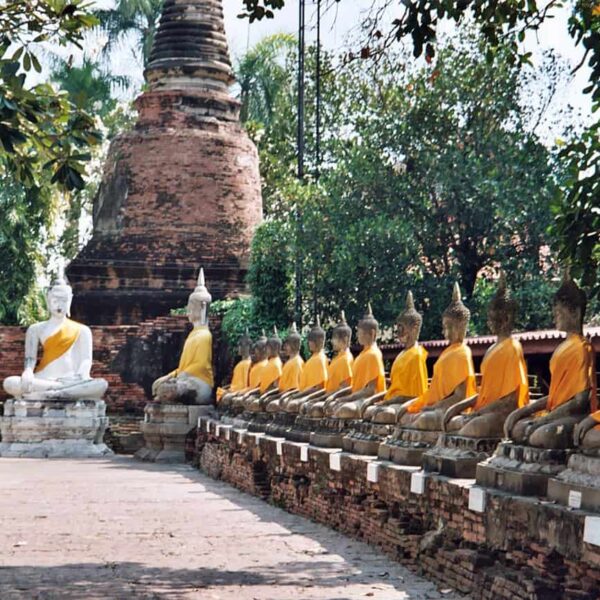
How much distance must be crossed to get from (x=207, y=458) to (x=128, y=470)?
1061 mm

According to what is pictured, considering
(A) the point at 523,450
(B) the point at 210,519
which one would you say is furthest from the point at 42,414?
(A) the point at 523,450

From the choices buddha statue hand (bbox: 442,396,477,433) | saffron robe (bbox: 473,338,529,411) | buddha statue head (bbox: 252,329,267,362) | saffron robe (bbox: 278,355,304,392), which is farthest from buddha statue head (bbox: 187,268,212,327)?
saffron robe (bbox: 473,338,529,411)

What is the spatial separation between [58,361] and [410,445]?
42.5ft

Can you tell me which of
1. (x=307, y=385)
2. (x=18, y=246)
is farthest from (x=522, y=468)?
(x=18, y=246)

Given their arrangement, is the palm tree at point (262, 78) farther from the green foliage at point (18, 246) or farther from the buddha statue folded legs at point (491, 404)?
the buddha statue folded legs at point (491, 404)

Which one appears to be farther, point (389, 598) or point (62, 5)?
point (62, 5)

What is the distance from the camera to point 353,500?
32.4 feet

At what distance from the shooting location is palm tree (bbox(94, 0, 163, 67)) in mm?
34844

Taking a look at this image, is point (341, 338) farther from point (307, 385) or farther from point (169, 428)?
point (169, 428)

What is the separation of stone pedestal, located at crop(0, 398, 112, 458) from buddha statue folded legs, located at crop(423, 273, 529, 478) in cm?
1282

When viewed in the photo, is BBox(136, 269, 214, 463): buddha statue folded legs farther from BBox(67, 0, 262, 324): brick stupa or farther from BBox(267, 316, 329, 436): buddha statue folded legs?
BBox(267, 316, 329, 436): buddha statue folded legs

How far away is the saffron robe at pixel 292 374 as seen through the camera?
47.8 feet

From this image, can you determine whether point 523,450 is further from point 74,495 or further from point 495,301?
point 74,495

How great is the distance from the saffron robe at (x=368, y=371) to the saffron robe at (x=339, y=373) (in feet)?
2.34
